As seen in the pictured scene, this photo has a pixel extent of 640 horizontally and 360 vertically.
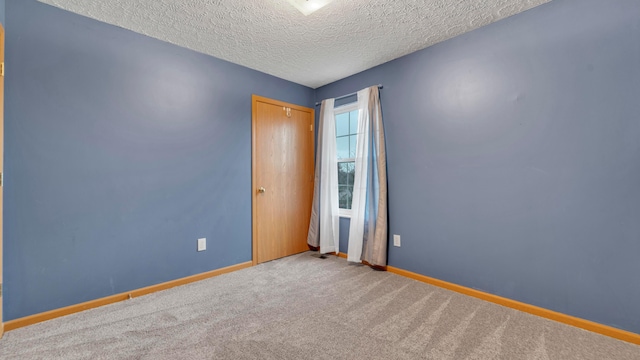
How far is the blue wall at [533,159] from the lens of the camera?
175cm

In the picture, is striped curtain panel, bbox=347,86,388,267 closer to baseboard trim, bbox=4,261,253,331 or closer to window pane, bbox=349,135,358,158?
window pane, bbox=349,135,358,158

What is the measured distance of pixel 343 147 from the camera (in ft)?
11.8

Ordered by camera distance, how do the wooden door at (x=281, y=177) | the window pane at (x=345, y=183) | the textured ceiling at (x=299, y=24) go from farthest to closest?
1. the window pane at (x=345, y=183)
2. the wooden door at (x=281, y=177)
3. the textured ceiling at (x=299, y=24)

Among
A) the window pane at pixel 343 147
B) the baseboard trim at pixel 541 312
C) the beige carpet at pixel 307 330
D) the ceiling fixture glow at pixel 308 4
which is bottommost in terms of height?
the beige carpet at pixel 307 330

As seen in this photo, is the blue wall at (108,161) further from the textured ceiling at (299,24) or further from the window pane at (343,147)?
the window pane at (343,147)

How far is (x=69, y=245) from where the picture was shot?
6.80ft

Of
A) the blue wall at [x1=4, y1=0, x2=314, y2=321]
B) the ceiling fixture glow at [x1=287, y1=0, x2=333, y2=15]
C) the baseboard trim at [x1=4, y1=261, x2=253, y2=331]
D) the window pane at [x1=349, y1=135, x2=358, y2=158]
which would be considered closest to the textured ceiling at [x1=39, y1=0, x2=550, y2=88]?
the ceiling fixture glow at [x1=287, y1=0, x2=333, y2=15]

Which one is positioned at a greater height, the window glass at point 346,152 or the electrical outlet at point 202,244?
the window glass at point 346,152

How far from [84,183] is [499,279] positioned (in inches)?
137

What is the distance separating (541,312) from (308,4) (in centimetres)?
286

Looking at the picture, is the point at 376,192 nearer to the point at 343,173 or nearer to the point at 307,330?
the point at 343,173

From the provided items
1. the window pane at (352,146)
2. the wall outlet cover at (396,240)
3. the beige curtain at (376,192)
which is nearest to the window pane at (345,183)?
the window pane at (352,146)

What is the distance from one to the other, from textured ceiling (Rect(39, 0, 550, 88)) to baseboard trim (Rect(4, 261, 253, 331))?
2285 mm

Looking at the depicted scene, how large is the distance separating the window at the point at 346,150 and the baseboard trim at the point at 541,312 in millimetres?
1262
